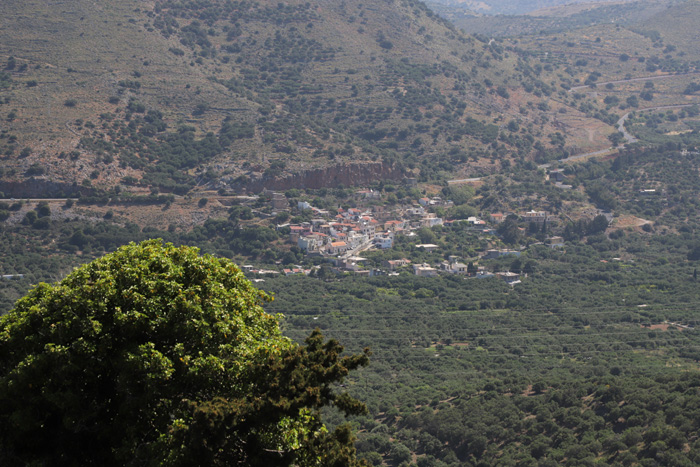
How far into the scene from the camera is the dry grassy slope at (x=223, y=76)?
58.9 m

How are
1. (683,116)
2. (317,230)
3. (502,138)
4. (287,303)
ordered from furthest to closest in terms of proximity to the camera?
(683,116), (502,138), (317,230), (287,303)

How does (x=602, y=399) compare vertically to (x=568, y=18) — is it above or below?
below

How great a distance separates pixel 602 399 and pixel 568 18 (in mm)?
132298

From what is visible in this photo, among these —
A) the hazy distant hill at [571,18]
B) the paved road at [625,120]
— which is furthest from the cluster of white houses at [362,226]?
the hazy distant hill at [571,18]

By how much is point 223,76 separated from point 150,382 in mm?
70477

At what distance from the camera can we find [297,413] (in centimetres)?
1000

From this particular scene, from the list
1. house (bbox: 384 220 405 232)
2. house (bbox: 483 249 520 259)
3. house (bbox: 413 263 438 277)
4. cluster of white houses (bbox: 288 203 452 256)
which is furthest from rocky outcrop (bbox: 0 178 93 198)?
house (bbox: 483 249 520 259)

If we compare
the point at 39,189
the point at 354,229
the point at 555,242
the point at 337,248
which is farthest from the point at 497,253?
the point at 39,189

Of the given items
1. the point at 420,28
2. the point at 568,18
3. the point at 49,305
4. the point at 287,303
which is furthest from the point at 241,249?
the point at 568,18

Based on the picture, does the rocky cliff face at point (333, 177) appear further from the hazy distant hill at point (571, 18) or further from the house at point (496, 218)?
the hazy distant hill at point (571, 18)

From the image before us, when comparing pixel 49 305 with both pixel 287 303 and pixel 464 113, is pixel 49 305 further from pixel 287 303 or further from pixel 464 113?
pixel 464 113

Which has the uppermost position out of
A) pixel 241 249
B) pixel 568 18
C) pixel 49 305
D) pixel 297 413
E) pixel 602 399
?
pixel 568 18

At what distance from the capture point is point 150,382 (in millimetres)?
9719

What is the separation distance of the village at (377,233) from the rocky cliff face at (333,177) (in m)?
1.76
